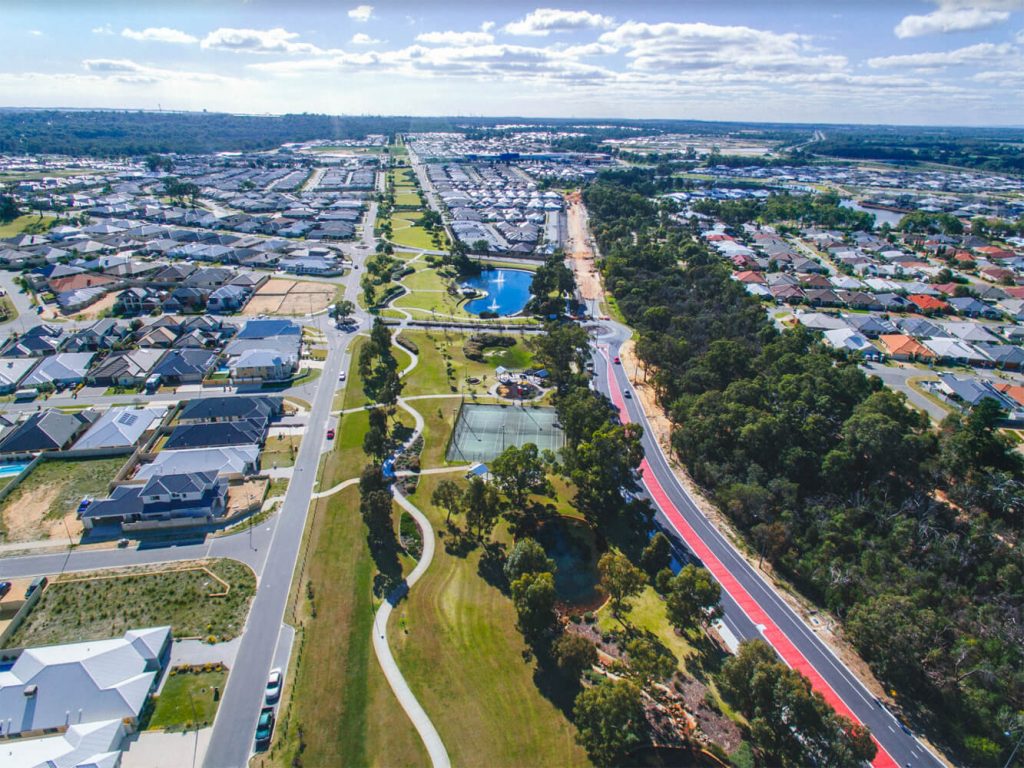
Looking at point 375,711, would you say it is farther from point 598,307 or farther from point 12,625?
point 598,307

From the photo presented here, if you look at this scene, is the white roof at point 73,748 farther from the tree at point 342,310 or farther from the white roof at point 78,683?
the tree at point 342,310

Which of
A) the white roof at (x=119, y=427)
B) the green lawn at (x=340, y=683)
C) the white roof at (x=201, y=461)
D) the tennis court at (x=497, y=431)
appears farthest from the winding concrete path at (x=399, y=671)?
the white roof at (x=119, y=427)

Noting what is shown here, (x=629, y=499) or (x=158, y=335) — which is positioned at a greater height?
(x=158, y=335)

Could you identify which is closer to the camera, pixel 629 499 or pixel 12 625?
pixel 12 625

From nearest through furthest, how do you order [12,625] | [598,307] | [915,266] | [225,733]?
[225,733] < [12,625] < [598,307] < [915,266]

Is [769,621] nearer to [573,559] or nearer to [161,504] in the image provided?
[573,559]

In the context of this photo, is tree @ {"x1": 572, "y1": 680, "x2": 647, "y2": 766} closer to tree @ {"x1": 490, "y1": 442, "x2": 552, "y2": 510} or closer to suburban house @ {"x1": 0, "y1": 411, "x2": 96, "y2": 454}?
tree @ {"x1": 490, "y1": 442, "x2": 552, "y2": 510}

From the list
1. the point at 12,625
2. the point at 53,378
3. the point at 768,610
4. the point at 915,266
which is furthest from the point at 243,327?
the point at 915,266
